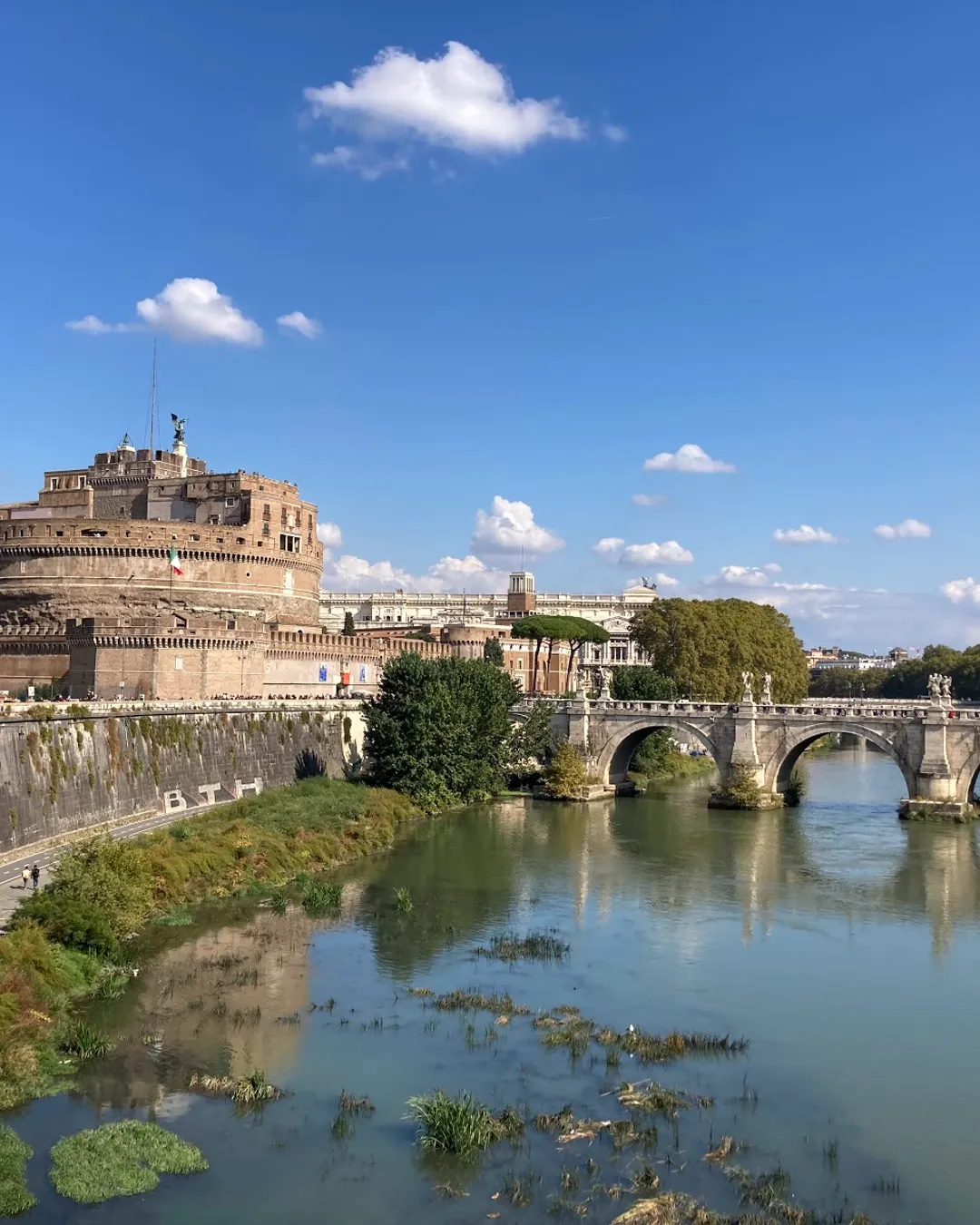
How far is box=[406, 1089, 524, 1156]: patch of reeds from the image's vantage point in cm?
1708

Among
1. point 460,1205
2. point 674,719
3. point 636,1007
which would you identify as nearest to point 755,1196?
point 460,1205

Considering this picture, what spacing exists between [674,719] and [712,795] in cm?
428

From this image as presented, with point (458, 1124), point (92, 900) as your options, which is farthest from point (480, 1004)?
point (92, 900)

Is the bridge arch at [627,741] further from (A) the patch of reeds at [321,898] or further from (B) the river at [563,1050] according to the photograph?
(A) the patch of reeds at [321,898]

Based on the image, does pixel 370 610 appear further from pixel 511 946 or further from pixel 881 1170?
pixel 881 1170

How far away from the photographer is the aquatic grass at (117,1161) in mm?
15914

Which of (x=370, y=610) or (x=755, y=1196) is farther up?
(x=370, y=610)

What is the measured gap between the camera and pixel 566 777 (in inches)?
2119

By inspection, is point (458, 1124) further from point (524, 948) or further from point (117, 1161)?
point (524, 948)

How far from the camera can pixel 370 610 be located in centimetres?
13788

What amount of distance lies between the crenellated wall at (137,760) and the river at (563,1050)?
5858 mm

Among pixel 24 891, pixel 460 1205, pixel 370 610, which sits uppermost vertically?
pixel 370 610

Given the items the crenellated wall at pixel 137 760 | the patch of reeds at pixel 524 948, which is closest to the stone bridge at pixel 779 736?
the crenellated wall at pixel 137 760

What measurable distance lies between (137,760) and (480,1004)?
60.3ft
